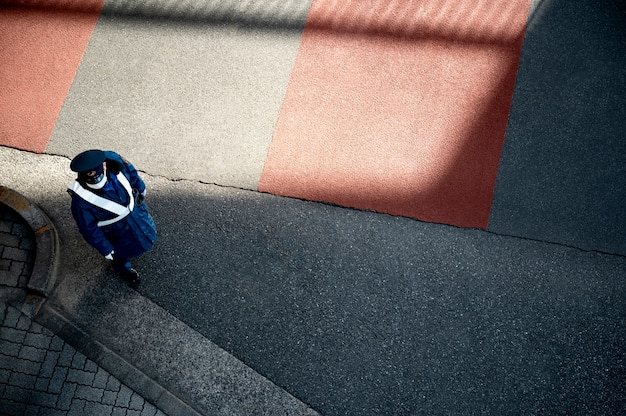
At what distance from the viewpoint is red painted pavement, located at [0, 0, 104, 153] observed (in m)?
6.07

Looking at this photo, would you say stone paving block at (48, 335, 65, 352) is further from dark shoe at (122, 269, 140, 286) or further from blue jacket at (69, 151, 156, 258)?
blue jacket at (69, 151, 156, 258)

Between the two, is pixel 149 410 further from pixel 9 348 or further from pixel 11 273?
pixel 11 273

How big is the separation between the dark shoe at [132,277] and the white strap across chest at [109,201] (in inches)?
35.4

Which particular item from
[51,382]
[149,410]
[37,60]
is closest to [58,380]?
[51,382]

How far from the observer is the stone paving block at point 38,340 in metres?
4.79

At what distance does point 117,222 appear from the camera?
423 centimetres

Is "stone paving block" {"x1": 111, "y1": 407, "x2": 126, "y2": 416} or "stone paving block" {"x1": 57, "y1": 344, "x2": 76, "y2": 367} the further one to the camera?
"stone paving block" {"x1": 57, "y1": 344, "x2": 76, "y2": 367}

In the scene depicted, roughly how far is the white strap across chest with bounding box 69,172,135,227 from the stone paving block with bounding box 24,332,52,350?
1.61 meters

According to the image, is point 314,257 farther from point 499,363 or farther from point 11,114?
point 11,114

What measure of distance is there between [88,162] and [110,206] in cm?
50

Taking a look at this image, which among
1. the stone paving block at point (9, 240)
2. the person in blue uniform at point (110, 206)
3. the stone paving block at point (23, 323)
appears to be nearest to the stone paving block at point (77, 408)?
the stone paving block at point (23, 323)

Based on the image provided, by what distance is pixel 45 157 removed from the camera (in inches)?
231

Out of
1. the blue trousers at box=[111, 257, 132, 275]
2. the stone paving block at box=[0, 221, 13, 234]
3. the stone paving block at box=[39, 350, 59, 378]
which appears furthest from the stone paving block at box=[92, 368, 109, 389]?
the stone paving block at box=[0, 221, 13, 234]

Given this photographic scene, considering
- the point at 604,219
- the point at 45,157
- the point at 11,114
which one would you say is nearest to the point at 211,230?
the point at 45,157
